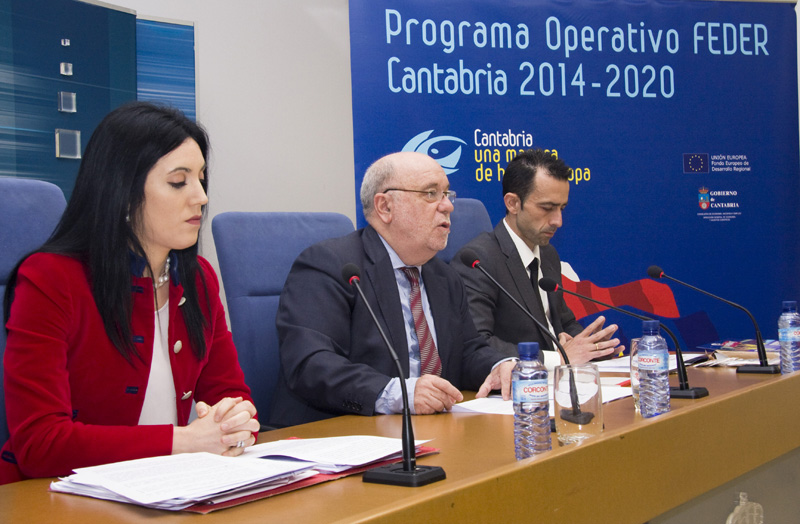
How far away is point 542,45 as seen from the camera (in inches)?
155

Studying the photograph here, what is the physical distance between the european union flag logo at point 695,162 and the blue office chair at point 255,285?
8.54ft

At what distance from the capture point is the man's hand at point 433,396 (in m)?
1.72

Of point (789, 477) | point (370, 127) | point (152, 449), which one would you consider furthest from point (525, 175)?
point (152, 449)

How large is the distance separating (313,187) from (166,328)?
2.44 meters

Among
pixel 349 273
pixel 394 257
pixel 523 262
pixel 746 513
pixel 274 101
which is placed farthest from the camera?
pixel 274 101

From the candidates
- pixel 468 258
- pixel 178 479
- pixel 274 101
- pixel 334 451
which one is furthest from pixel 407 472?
pixel 274 101

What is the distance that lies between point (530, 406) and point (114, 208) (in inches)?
35.2

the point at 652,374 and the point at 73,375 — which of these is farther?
the point at 652,374

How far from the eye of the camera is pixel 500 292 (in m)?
2.90

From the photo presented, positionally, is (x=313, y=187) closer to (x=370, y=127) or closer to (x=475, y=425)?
(x=370, y=127)

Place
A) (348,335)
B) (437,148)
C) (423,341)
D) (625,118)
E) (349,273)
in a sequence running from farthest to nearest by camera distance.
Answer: (625,118)
(437,148)
(423,341)
(348,335)
(349,273)

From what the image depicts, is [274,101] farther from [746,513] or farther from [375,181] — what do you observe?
[746,513]

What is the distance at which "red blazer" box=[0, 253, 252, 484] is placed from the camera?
4.22ft

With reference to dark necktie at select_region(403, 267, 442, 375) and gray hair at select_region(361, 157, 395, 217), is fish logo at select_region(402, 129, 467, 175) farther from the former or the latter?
dark necktie at select_region(403, 267, 442, 375)
